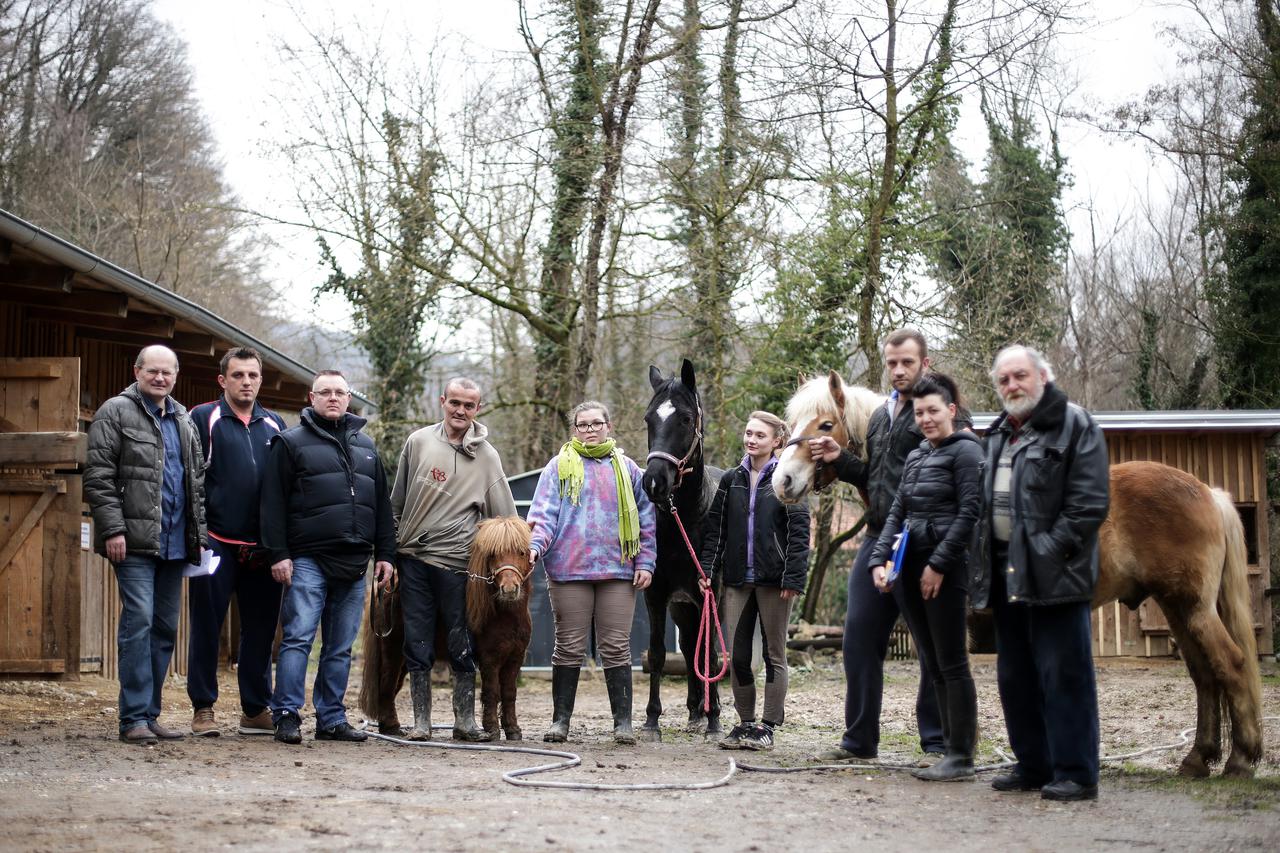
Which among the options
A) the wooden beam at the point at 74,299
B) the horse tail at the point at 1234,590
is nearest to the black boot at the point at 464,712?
the horse tail at the point at 1234,590

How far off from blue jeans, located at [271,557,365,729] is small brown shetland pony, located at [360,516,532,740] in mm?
192

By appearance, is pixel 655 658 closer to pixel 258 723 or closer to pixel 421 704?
pixel 421 704

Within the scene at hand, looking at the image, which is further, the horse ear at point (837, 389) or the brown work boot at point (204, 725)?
the brown work boot at point (204, 725)

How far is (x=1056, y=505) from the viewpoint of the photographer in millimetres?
5133

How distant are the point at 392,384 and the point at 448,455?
39.9ft

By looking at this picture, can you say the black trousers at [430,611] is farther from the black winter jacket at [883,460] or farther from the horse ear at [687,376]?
the black winter jacket at [883,460]

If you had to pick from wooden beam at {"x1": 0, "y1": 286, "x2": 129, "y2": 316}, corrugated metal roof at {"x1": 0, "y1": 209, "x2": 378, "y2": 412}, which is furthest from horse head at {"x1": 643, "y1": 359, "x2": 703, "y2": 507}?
wooden beam at {"x1": 0, "y1": 286, "x2": 129, "y2": 316}

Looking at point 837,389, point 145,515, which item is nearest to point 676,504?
point 837,389

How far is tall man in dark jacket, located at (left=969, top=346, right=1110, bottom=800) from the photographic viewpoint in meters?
5.07

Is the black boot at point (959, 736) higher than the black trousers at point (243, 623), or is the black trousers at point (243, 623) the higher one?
the black trousers at point (243, 623)

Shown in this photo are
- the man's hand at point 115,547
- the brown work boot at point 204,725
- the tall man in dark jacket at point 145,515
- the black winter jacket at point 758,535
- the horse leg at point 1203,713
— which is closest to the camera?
the horse leg at point 1203,713

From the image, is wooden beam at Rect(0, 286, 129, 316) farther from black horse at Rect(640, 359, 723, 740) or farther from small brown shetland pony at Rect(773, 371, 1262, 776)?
small brown shetland pony at Rect(773, 371, 1262, 776)

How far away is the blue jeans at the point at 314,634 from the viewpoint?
6.91 metres

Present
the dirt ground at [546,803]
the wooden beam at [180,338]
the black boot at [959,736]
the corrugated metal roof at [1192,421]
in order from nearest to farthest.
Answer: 1. the dirt ground at [546,803]
2. the black boot at [959,736]
3. the wooden beam at [180,338]
4. the corrugated metal roof at [1192,421]
